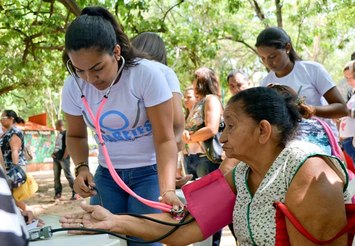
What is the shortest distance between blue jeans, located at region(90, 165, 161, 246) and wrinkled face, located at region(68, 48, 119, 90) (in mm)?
452

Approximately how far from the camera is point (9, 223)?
0.68 meters

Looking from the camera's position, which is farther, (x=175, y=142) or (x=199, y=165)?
(x=199, y=165)

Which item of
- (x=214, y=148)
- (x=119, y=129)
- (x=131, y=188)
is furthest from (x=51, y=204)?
(x=119, y=129)

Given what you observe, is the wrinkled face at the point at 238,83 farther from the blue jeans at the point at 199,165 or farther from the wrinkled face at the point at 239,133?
the wrinkled face at the point at 239,133

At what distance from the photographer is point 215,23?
42.4 ft

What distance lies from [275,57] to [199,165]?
159 cm

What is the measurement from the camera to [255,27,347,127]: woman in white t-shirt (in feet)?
9.77

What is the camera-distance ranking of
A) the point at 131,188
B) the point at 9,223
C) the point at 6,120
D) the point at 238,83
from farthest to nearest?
the point at 6,120
the point at 238,83
the point at 131,188
the point at 9,223

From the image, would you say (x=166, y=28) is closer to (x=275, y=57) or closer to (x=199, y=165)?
(x=199, y=165)

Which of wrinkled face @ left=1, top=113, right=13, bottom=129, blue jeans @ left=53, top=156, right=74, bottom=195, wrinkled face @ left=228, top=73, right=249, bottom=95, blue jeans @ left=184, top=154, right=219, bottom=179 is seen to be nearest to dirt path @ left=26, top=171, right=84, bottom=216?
blue jeans @ left=53, top=156, right=74, bottom=195

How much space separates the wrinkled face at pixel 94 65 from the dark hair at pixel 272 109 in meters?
0.57

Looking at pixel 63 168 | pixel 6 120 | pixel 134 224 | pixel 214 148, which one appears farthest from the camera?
pixel 63 168

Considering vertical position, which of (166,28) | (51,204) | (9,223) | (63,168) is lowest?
(51,204)

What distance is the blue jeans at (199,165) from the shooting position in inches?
168
